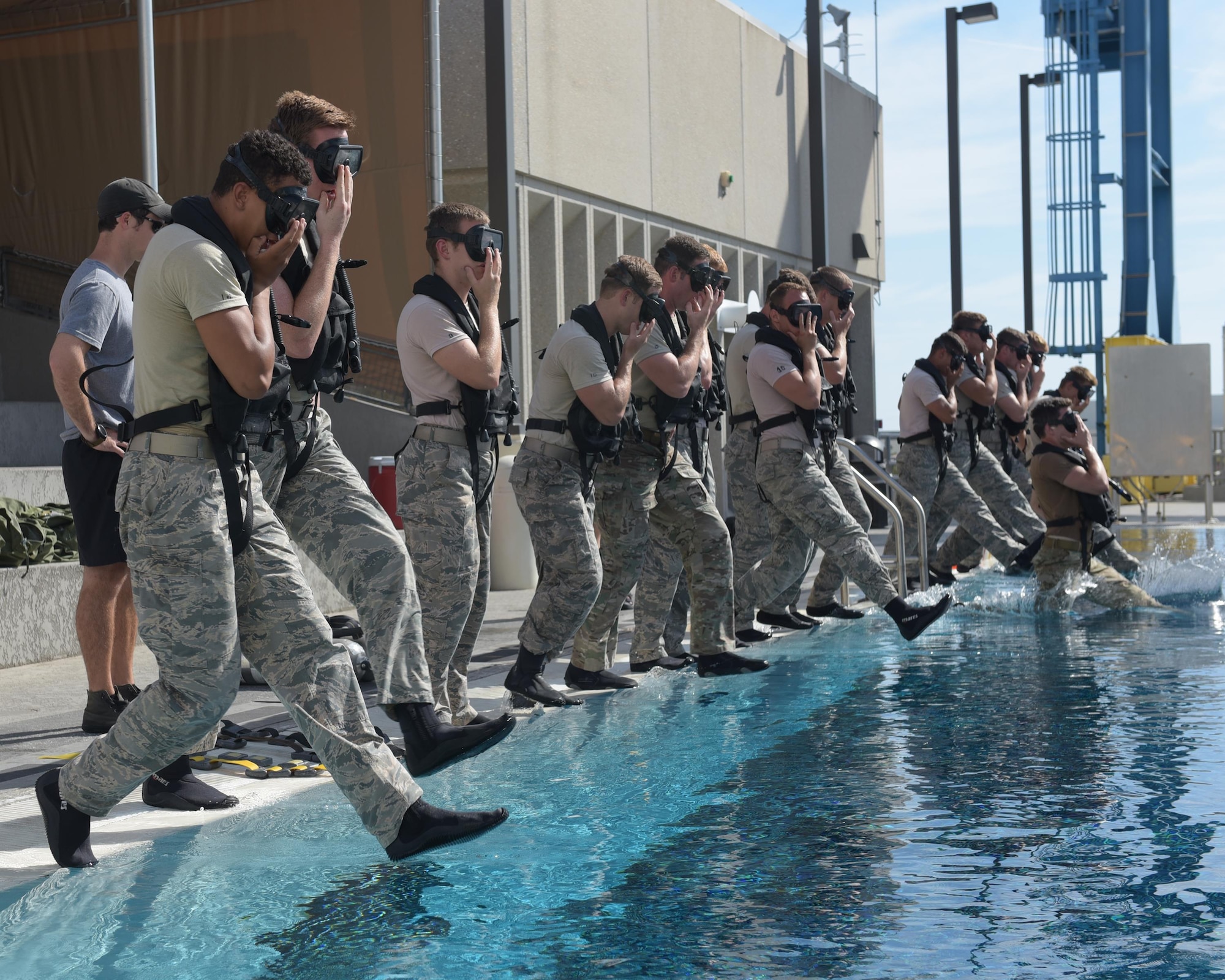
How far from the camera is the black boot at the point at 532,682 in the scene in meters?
6.47

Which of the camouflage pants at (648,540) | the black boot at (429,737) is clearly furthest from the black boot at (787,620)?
the black boot at (429,737)

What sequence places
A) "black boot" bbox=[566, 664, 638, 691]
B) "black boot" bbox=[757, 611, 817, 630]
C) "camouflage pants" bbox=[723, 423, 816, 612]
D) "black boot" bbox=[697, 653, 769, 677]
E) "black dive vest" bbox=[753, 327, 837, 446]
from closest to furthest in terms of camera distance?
"black boot" bbox=[566, 664, 638, 691]
"black boot" bbox=[697, 653, 769, 677]
"black dive vest" bbox=[753, 327, 837, 446]
"camouflage pants" bbox=[723, 423, 816, 612]
"black boot" bbox=[757, 611, 817, 630]

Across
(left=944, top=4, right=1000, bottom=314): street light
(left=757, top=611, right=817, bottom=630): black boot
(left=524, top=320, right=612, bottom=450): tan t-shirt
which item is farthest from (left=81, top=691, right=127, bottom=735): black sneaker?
(left=944, top=4, right=1000, bottom=314): street light

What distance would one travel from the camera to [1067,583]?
10.1m

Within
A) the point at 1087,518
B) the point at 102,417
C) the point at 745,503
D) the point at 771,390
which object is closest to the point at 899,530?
the point at 1087,518

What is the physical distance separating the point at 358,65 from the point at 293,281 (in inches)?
523

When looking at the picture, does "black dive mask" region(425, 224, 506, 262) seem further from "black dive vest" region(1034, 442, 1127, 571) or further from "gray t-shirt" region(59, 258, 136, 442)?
"black dive vest" region(1034, 442, 1127, 571)

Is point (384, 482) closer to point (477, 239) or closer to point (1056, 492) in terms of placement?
point (1056, 492)

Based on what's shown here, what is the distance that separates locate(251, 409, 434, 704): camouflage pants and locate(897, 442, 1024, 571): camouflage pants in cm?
715

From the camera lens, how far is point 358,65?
17047mm

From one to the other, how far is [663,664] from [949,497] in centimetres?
414

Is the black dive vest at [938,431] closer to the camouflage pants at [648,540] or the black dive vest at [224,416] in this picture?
the camouflage pants at [648,540]

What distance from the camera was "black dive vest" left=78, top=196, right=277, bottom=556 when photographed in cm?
380

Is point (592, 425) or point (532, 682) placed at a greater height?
Answer: point (592, 425)
